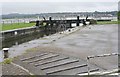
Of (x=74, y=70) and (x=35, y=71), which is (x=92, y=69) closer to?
(x=74, y=70)

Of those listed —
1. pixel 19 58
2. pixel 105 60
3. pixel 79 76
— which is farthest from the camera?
pixel 19 58

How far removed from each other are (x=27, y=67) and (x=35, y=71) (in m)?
0.74

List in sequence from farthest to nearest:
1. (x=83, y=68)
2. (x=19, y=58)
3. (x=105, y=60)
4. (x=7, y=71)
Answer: (x=19, y=58) < (x=105, y=60) < (x=83, y=68) < (x=7, y=71)

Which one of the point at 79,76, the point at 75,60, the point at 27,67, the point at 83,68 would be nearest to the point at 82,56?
the point at 75,60

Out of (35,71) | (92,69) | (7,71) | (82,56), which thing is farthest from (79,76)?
(82,56)

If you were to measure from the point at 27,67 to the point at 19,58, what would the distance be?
5.89 feet

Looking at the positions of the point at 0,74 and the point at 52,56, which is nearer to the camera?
the point at 0,74

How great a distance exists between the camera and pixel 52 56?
40.8 ft

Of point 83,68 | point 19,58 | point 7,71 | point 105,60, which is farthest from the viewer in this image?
point 19,58

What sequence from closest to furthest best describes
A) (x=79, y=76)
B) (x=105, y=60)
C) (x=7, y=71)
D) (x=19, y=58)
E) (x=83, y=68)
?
1. (x=79, y=76)
2. (x=7, y=71)
3. (x=83, y=68)
4. (x=105, y=60)
5. (x=19, y=58)

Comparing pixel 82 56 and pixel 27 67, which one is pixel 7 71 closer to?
pixel 27 67

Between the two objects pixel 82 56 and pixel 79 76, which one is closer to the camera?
pixel 79 76

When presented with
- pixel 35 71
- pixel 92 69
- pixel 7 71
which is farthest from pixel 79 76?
pixel 7 71

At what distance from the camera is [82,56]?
1216cm
